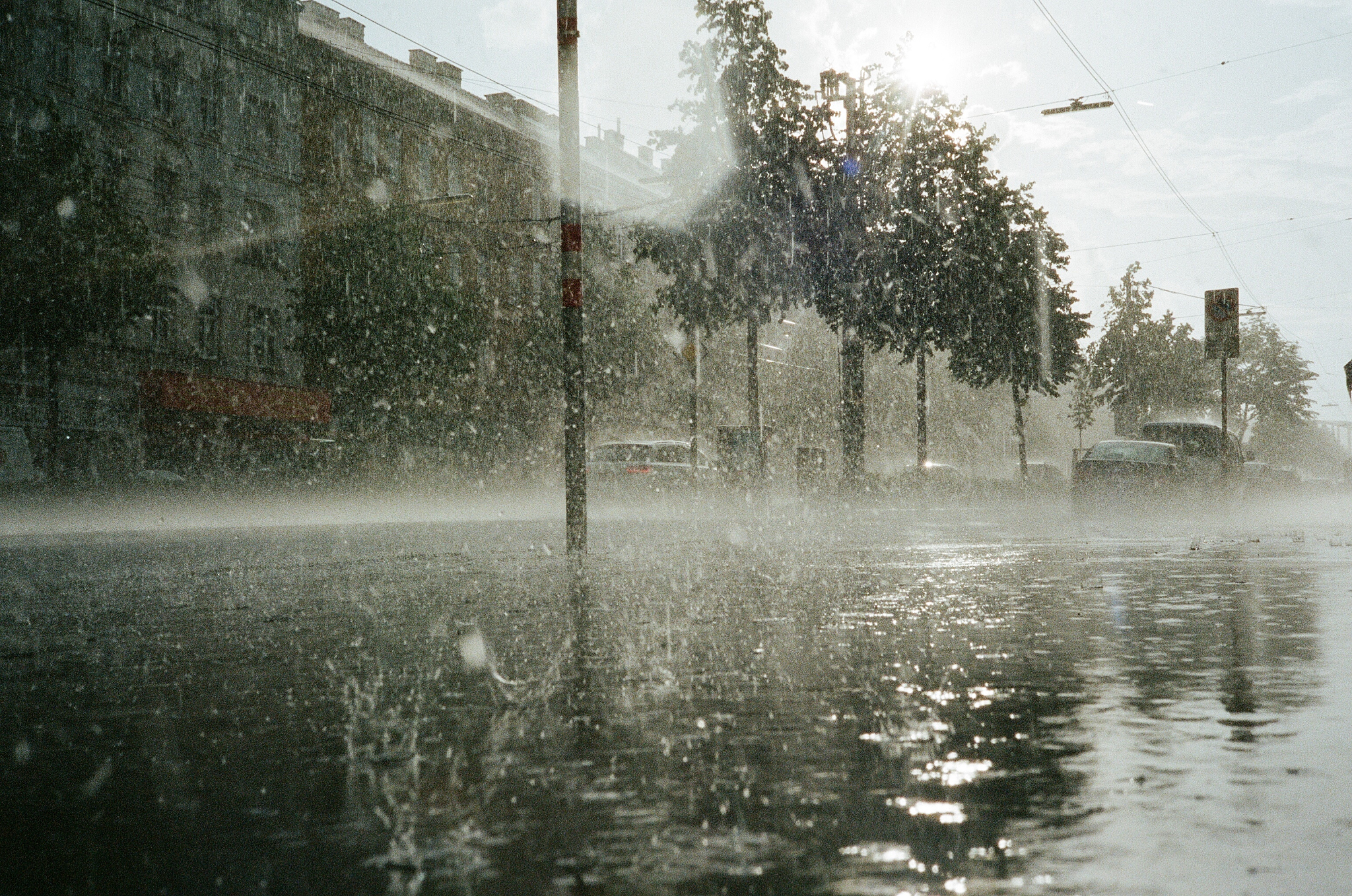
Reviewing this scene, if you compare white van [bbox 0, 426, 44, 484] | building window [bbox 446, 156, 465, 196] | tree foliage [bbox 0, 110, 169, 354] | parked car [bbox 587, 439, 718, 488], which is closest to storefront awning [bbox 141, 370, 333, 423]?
white van [bbox 0, 426, 44, 484]

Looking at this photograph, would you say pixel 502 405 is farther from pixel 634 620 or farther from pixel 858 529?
pixel 634 620

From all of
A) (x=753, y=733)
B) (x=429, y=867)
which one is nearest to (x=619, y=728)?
(x=753, y=733)

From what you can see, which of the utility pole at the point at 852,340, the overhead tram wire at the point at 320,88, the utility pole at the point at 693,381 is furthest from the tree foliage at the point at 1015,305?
the overhead tram wire at the point at 320,88

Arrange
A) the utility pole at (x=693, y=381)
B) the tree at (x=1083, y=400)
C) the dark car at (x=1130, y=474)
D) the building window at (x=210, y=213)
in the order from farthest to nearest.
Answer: the tree at (x=1083, y=400) < the building window at (x=210, y=213) < the utility pole at (x=693, y=381) < the dark car at (x=1130, y=474)

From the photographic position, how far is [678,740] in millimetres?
3969

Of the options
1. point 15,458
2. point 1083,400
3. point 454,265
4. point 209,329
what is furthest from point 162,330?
point 1083,400

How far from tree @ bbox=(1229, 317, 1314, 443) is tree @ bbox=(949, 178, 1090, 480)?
43.9 metres

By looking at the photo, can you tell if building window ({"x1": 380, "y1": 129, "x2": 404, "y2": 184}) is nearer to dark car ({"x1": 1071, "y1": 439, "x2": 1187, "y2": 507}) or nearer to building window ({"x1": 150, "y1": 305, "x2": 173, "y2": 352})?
building window ({"x1": 150, "y1": 305, "x2": 173, "y2": 352})

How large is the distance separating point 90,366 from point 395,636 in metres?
30.4

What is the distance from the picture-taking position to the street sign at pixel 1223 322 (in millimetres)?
29234

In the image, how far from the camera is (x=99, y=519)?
898 inches

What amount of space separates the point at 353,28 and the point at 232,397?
15856mm

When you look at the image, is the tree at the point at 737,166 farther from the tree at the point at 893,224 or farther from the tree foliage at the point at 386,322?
the tree foliage at the point at 386,322

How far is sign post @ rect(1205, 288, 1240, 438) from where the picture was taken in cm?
2922
